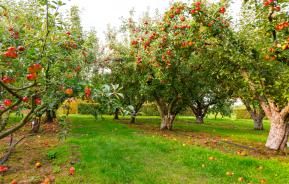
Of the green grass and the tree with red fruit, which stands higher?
the tree with red fruit

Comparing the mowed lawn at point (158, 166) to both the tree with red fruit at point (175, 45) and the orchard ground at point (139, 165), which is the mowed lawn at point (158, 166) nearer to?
the orchard ground at point (139, 165)

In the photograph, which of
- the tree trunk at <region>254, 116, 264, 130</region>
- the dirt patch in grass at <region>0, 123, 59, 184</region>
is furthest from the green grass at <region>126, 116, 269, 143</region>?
the dirt patch in grass at <region>0, 123, 59, 184</region>

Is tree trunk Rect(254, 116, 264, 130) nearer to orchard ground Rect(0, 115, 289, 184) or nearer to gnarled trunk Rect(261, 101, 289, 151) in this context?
gnarled trunk Rect(261, 101, 289, 151)

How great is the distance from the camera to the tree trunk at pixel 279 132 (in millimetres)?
11321

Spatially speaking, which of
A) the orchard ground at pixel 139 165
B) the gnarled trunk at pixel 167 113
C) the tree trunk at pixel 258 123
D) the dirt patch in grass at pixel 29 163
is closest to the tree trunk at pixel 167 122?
the gnarled trunk at pixel 167 113

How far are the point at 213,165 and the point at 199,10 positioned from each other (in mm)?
5638

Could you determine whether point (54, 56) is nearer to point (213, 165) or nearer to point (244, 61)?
point (213, 165)

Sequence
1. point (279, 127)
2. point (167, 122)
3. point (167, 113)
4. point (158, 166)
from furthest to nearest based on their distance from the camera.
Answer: point (167, 113)
point (167, 122)
point (279, 127)
point (158, 166)

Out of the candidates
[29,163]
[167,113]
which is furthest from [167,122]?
[29,163]

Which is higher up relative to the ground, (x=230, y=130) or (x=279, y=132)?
(x=279, y=132)

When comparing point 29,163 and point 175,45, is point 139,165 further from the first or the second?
point 175,45

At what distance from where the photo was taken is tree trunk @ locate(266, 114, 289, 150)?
1132 centimetres

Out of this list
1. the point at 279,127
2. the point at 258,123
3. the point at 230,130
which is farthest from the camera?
the point at 258,123

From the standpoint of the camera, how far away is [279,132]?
37.7 ft
